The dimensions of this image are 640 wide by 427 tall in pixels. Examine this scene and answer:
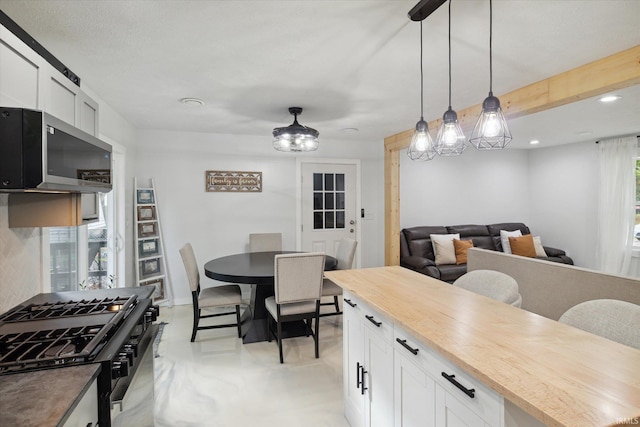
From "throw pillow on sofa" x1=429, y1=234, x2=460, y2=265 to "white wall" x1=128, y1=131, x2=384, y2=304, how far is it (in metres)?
2.01

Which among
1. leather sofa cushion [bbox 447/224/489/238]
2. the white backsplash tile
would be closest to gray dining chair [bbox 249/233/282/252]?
the white backsplash tile

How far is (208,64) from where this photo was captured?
7.55 feet

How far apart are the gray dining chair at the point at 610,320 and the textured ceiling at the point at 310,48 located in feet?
4.81

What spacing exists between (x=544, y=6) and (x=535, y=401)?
1.84m

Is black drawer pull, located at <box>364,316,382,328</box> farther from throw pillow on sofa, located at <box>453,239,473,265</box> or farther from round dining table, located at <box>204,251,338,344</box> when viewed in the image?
throw pillow on sofa, located at <box>453,239,473,265</box>

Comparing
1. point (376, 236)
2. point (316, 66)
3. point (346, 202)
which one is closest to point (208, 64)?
point (316, 66)

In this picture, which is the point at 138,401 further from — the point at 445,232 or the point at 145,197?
the point at 445,232

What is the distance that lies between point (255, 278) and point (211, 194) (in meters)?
2.09

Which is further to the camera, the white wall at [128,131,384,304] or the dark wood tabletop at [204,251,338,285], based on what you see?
the white wall at [128,131,384,304]

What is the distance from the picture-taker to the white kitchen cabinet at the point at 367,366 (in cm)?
153

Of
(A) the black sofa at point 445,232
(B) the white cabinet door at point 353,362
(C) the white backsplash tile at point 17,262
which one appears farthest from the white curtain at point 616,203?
(C) the white backsplash tile at point 17,262

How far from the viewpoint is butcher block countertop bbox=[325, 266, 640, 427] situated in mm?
775

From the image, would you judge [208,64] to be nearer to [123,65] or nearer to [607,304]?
[123,65]

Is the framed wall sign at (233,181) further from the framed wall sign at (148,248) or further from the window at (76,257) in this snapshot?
the window at (76,257)
